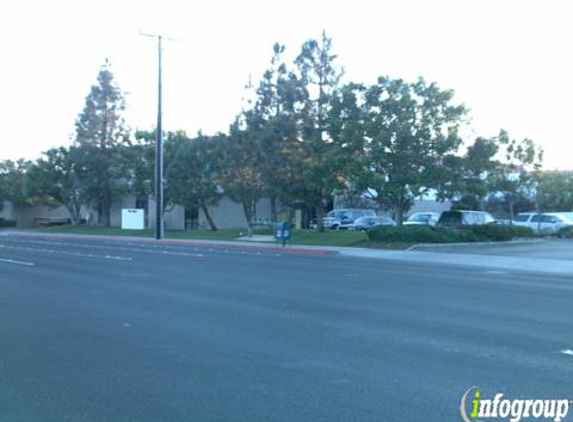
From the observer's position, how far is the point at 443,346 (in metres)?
9.15

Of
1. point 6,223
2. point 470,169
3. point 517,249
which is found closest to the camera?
point 517,249

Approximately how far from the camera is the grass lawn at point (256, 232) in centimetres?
3467

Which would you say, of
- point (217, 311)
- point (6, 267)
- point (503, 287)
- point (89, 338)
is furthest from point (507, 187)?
point (89, 338)

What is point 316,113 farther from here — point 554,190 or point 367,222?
point 554,190

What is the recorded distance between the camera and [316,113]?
38.9 m

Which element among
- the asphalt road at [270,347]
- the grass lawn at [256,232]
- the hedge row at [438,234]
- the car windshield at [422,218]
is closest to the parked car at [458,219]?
the hedge row at [438,234]

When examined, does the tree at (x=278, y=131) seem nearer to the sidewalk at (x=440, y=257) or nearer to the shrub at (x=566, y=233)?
the sidewalk at (x=440, y=257)

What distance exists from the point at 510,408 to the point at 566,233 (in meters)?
37.0

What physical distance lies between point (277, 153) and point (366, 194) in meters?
5.50

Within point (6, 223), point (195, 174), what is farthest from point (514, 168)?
point (6, 223)

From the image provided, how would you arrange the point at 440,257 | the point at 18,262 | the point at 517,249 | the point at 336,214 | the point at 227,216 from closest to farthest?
the point at 18,262 < the point at 440,257 < the point at 517,249 < the point at 336,214 < the point at 227,216

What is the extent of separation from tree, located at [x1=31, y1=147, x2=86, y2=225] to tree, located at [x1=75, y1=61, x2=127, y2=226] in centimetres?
112

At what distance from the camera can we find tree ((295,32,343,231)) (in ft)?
120

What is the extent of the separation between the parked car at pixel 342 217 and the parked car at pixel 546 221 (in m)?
9.75
